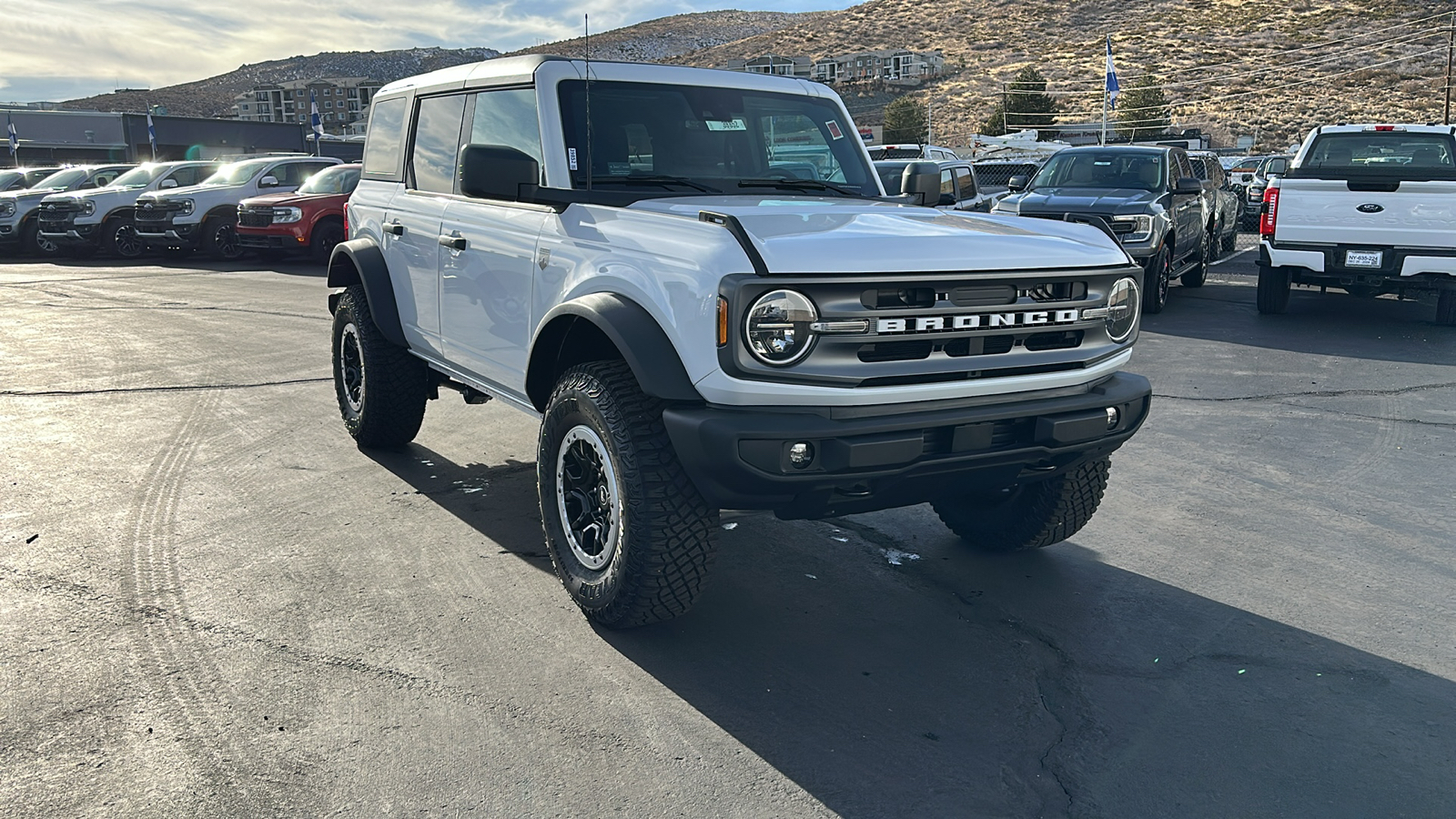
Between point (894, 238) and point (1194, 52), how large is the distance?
8913cm

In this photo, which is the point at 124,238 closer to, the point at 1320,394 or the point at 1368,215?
the point at 1368,215

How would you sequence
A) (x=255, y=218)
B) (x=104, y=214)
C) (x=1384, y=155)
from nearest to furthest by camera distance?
(x=1384, y=155), (x=255, y=218), (x=104, y=214)

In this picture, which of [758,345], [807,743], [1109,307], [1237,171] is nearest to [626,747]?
[807,743]

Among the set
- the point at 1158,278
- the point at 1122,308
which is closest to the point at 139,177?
the point at 1158,278

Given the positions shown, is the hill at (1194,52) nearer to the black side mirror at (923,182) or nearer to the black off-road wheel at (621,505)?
the black side mirror at (923,182)

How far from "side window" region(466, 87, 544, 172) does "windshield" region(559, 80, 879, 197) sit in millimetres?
162

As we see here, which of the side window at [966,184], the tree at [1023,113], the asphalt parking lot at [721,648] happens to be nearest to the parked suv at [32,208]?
the side window at [966,184]

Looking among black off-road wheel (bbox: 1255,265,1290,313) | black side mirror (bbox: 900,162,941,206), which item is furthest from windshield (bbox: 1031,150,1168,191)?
black side mirror (bbox: 900,162,941,206)

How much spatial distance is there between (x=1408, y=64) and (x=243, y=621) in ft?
271

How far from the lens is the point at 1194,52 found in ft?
270

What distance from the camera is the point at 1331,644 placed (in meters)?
3.96

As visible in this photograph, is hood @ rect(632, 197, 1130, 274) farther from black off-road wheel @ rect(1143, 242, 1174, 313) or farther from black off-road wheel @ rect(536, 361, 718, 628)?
black off-road wheel @ rect(1143, 242, 1174, 313)

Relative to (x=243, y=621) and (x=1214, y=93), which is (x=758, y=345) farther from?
(x=1214, y=93)

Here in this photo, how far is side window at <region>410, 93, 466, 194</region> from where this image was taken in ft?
17.6
